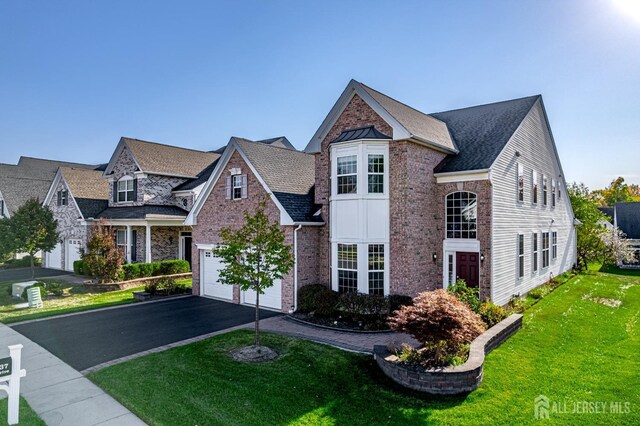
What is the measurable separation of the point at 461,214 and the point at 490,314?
4.45 meters

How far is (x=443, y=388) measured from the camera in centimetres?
800

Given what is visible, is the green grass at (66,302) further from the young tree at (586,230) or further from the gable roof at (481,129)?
the young tree at (586,230)

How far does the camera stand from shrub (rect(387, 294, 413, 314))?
13.2 meters

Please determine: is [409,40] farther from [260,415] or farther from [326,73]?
[260,415]

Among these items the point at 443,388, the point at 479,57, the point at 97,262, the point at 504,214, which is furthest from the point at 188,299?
the point at 479,57

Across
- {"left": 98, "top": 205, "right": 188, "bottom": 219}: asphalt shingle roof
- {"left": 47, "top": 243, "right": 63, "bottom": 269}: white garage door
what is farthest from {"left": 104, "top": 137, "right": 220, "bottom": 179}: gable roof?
{"left": 47, "top": 243, "right": 63, "bottom": 269}: white garage door

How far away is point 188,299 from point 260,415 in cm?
1244

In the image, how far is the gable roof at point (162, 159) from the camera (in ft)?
87.6

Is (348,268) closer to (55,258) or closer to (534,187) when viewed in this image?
(534,187)

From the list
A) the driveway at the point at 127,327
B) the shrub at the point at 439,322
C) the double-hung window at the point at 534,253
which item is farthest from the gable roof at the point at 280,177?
the double-hung window at the point at 534,253

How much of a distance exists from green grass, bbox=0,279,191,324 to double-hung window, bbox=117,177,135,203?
24.6ft

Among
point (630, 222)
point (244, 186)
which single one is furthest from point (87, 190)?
point (630, 222)

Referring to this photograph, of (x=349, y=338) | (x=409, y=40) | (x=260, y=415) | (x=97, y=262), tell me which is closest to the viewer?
(x=260, y=415)

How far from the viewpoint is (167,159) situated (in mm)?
28609
